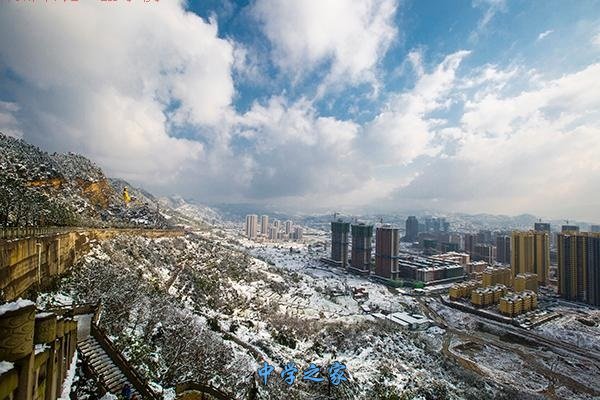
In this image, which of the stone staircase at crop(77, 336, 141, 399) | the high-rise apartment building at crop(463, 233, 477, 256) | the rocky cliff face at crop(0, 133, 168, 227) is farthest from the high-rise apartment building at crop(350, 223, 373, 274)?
the stone staircase at crop(77, 336, 141, 399)

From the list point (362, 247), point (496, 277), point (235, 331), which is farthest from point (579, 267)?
point (235, 331)

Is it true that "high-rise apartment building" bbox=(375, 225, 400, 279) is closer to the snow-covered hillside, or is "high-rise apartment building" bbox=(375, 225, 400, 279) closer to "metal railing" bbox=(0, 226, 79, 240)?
the snow-covered hillside

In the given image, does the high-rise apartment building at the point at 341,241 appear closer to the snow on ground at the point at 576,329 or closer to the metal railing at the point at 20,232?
the snow on ground at the point at 576,329

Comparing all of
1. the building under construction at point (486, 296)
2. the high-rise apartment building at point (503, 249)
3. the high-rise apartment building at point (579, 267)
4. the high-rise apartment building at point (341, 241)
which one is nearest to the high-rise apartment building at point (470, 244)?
the high-rise apartment building at point (503, 249)

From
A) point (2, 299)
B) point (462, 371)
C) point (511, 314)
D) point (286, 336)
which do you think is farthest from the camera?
point (511, 314)

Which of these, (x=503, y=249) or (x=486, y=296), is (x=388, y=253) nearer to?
(x=486, y=296)

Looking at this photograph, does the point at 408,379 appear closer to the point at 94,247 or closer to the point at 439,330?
the point at 439,330

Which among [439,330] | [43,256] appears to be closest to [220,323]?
[43,256]
